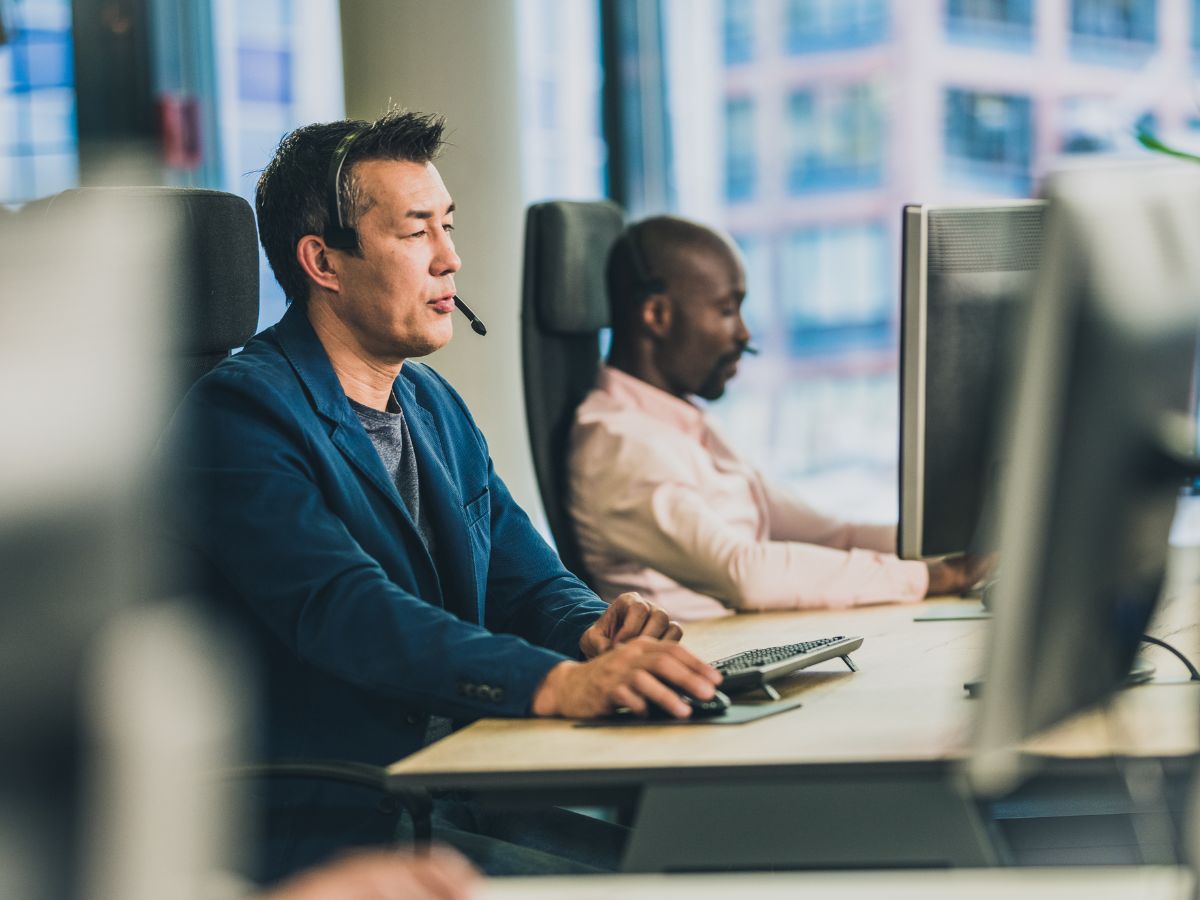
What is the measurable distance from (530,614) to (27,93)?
83.9 inches

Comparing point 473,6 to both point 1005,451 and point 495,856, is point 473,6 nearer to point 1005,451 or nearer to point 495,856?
point 495,856

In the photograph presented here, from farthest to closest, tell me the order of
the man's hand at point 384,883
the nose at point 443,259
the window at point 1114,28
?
1. the window at point 1114,28
2. the nose at point 443,259
3. the man's hand at point 384,883

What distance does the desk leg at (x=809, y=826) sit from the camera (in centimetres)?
119

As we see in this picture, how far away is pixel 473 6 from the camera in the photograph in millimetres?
2967

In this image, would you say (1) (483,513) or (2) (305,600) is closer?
(2) (305,600)

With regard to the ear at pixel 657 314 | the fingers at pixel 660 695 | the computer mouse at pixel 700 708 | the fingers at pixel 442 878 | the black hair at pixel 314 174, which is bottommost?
the computer mouse at pixel 700 708

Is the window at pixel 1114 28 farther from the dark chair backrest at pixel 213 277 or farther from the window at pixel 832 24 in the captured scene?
the dark chair backrest at pixel 213 277

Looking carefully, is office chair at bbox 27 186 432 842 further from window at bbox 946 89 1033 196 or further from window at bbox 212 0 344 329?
window at bbox 946 89 1033 196

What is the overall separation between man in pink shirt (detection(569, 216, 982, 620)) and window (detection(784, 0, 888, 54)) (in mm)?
1442

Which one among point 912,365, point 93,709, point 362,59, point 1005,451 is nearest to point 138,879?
point 93,709

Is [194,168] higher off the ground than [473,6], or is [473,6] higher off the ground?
[473,6]

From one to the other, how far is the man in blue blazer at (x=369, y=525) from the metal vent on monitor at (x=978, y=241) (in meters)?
0.49

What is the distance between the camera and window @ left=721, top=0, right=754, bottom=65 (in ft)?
12.7

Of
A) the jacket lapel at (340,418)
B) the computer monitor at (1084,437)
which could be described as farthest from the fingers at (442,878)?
the jacket lapel at (340,418)
